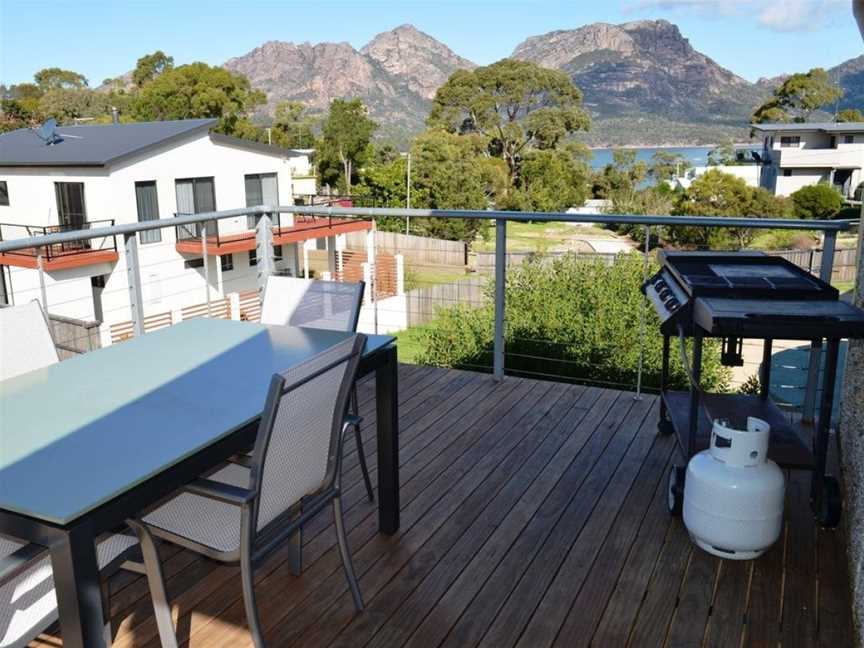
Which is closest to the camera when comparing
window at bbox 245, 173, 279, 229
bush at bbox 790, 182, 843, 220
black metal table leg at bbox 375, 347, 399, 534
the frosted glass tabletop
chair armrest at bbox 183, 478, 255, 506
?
the frosted glass tabletop

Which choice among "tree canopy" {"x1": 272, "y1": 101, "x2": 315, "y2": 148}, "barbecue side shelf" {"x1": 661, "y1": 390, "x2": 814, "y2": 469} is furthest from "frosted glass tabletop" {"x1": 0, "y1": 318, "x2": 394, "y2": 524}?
"tree canopy" {"x1": 272, "y1": 101, "x2": 315, "y2": 148}

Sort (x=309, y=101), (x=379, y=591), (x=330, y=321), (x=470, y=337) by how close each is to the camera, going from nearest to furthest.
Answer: (x=379, y=591) → (x=330, y=321) → (x=470, y=337) → (x=309, y=101)

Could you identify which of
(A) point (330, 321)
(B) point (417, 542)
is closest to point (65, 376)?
(A) point (330, 321)

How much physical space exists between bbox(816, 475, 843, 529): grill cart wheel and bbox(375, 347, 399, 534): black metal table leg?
1.62 m

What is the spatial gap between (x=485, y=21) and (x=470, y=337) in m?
94.5

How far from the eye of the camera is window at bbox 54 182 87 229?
16.4 metres

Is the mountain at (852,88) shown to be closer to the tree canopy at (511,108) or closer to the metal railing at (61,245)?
the tree canopy at (511,108)

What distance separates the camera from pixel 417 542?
2.68m

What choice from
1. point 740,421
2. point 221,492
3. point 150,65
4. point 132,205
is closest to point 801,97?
point 150,65

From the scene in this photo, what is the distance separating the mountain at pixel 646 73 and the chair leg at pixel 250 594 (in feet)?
358

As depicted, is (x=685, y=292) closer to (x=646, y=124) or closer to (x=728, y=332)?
(x=728, y=332)

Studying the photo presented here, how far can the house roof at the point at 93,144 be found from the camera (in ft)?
52.3

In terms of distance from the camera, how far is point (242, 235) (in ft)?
58.3

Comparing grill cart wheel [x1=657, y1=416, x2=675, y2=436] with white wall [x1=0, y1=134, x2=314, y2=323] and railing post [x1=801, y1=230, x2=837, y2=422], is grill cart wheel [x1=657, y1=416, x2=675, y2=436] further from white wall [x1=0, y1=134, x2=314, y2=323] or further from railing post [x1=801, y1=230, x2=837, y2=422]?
white wall [x1=0, y1=134, x2=314, y2=323]
